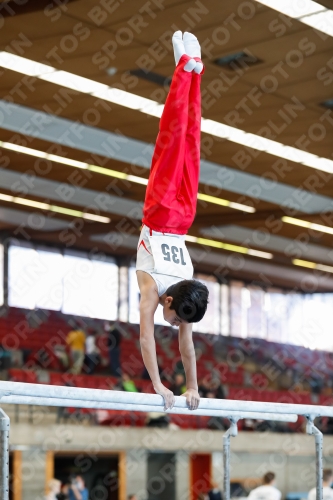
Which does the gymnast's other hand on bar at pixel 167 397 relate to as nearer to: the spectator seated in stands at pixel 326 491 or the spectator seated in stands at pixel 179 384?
the spectator seated in stands at pixel 326 491

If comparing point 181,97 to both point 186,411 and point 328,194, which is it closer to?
point 186,411

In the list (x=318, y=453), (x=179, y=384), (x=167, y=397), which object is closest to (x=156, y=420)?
(x=179, y=384)

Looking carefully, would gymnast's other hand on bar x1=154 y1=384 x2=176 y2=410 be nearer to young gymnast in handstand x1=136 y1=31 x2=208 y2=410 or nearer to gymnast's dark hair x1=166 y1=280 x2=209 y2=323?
young gymnast in handstand x1=136 y1=31 x2=208 y2=410

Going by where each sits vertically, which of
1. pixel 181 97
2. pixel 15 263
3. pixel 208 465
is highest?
pixel 15 263

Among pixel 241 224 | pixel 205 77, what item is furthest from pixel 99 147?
pixel 241 224

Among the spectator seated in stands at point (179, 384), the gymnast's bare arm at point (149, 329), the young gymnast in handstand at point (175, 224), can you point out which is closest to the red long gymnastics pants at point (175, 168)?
the young gymnast in handstand at point (175, 224)

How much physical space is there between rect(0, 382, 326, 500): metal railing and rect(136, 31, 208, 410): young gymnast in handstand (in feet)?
0.52

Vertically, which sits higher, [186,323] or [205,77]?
[205,77]

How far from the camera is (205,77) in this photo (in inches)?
401

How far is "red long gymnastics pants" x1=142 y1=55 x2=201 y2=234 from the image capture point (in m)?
4.53

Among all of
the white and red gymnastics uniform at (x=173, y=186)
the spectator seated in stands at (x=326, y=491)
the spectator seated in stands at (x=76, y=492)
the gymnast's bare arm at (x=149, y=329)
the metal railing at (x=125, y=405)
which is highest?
the white and red gymnastics uniform at (x=173, y=186)

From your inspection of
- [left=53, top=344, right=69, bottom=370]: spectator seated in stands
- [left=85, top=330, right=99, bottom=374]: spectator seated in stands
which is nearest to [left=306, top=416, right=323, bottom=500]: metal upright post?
[left=85, top=330, right=99, bottom=374]: spectator seated in stands

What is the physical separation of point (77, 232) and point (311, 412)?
1533 centimetres

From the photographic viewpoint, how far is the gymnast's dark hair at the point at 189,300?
161 inches
